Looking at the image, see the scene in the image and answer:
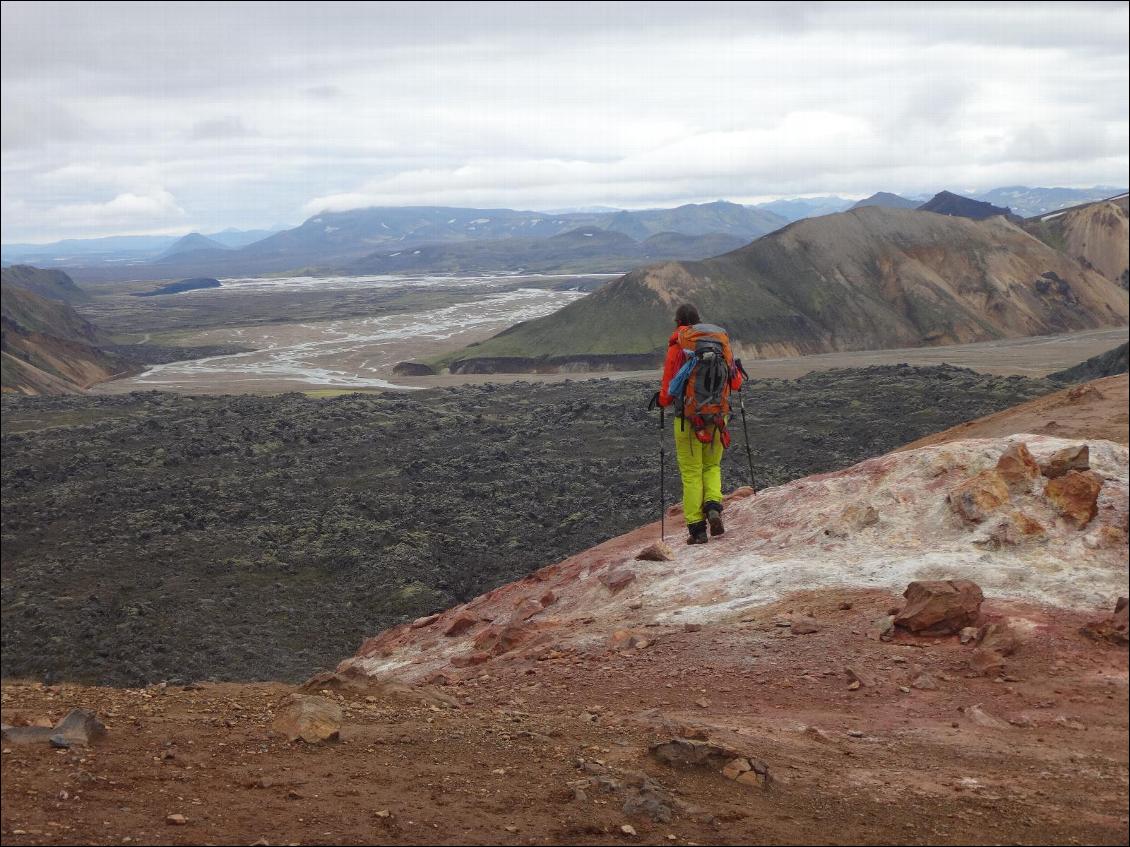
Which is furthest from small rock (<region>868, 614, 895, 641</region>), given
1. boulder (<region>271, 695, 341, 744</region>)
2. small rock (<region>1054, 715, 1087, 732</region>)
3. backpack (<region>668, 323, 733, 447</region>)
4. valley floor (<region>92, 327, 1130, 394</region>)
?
valley floor (<region>92, 327, 1130, 394</region>)

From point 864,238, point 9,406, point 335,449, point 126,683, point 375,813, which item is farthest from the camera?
point 864,238

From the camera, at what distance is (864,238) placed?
103312 millimetres

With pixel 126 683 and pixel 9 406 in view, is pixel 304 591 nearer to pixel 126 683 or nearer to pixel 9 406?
pixel 126 683

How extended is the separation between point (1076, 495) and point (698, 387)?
11.1 feet

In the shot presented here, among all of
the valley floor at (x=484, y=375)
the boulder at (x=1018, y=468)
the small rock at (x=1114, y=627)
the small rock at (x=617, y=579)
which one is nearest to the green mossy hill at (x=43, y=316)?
the valley floor at (x=484, y=375)

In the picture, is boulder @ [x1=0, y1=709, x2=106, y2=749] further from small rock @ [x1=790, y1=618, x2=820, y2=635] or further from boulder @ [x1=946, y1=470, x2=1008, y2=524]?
boulder @ [x1=946, y1=470, x2=1008, y2=524]

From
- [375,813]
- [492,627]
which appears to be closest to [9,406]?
[492,627]

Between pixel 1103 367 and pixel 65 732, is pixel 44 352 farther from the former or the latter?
pixel 65 732

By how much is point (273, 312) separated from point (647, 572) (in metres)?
169

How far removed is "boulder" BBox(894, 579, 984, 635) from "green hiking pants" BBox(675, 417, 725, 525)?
8.42 feet

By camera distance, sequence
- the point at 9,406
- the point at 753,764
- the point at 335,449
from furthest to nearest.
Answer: the point at 9,406, the point at 335,449, the point at 753,764

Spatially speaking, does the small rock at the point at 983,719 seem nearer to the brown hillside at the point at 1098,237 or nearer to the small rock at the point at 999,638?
the small rock at the point at 999,638

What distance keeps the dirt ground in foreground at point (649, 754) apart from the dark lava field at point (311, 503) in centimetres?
445

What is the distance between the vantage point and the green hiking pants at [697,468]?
1024cm
